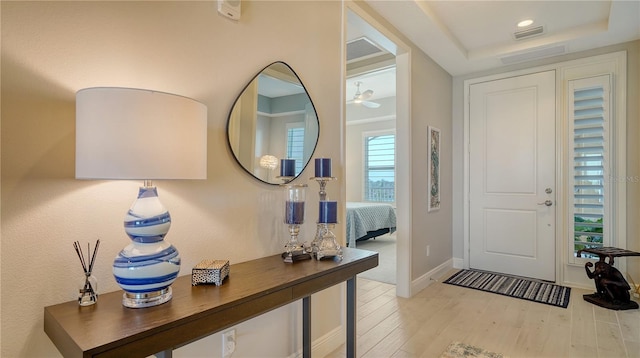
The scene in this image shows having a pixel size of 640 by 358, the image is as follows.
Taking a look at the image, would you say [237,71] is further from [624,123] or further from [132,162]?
[624,123]

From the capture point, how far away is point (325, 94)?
84.6 inches

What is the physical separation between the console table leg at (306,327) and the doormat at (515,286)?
2261 mm

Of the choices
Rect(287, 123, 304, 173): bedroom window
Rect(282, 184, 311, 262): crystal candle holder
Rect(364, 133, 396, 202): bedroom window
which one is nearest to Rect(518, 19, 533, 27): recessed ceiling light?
Rect(287, 123, 304, 173): bedroom window

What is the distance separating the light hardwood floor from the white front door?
0.69 metres

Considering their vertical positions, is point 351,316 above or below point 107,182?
below

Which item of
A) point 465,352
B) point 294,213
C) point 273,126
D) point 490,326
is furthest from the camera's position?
point 490,326

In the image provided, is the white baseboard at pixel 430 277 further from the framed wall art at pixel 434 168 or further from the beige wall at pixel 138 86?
the beige wall at pixel 138 86

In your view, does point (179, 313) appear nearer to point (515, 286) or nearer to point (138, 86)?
point (138, 86)

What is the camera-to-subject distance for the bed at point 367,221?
5011mm

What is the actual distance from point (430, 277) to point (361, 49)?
2.65m

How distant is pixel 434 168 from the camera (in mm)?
3658

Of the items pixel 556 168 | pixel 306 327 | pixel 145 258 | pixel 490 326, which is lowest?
pixel 490 326

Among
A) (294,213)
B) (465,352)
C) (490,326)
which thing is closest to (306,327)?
(294,213)

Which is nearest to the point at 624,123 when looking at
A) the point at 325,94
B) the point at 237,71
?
the point at 325,94
